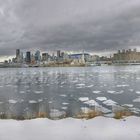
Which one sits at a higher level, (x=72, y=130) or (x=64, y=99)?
(x=72, y=130)

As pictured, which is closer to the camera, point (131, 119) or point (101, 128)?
point (101, 128)

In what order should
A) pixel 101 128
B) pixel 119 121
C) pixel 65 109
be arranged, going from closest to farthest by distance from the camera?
pixel 101 128, pixel 119 121, pixel 65 109

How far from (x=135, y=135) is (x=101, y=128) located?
702 mm

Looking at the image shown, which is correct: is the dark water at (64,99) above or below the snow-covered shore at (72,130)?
below

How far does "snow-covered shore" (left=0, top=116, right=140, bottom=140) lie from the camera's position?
4.48m

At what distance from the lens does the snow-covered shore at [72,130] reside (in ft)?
14.7

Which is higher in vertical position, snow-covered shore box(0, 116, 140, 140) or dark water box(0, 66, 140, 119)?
snow-covered shore box(0, 116, 140, 140)

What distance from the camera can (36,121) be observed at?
557cm

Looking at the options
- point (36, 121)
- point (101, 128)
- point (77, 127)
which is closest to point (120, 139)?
point (101, 128)

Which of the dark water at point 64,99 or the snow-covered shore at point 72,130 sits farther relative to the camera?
the dark water at point 64,99

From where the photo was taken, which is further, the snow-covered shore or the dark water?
the dark water

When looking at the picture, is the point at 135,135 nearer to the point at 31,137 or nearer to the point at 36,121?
the point at 31,137

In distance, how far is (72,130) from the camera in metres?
4.85

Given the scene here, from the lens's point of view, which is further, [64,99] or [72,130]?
[64,99]
